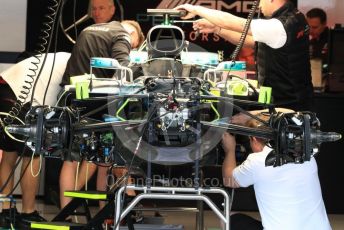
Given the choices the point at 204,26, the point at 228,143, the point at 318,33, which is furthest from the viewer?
the point at 318,33

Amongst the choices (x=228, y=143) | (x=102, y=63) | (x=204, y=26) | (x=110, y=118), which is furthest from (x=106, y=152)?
(x=204, y=26)

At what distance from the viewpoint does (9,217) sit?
563cm

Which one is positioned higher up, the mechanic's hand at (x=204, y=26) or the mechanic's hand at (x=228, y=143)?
the mechanic's hand at (x=204, y=26)

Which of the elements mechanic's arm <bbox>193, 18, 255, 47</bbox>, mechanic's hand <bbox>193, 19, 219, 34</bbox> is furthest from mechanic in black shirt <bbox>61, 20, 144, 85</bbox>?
mechanic's hand <bbox>193, 19, 219, 34</bbox>

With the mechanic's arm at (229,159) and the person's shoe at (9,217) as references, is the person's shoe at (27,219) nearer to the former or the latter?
the person's shoe at (9,217)

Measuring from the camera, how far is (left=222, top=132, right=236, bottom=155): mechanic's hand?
4095mm

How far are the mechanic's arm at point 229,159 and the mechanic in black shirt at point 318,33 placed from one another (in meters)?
3.69

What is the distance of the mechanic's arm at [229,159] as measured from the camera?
13.5 feet

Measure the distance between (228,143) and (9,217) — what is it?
2068mm

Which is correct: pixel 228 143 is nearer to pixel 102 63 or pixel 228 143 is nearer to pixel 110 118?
pixel 110 118

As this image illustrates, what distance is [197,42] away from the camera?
7.94 metres

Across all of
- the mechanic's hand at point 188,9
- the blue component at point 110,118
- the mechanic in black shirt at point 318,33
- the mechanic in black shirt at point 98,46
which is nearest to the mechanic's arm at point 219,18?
the mechanic's hand at point 188,9

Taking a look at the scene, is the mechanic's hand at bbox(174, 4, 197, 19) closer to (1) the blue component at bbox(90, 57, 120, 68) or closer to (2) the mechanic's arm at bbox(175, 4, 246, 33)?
(2) the mechanic's arm at bbox(175, 4, 246, 33)

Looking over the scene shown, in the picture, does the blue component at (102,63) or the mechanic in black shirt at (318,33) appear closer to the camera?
the blue component at (102,63)
